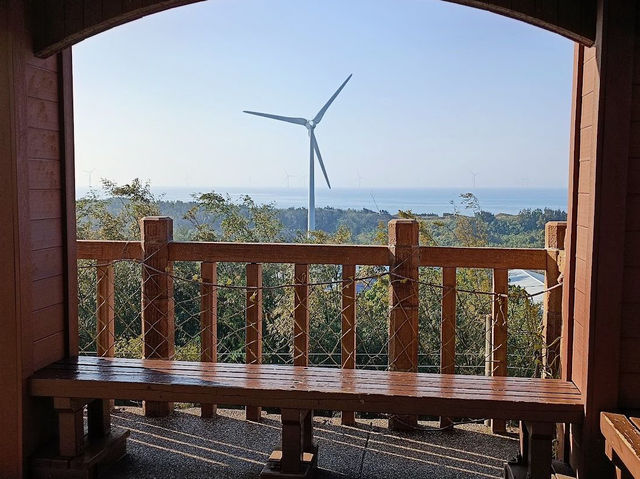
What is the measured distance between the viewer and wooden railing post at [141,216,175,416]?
11.0 feet

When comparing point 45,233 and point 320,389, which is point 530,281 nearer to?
point 320,389

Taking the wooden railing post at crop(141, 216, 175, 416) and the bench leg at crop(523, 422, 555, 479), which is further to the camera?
the wooden railing post at crop(141, 216, 175, 416)

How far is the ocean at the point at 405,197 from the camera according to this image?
728cm

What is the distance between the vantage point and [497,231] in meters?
6.86

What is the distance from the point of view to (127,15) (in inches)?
101

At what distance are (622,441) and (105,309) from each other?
2.49 metres

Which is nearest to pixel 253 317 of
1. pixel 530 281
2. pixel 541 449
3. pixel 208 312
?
pixel 208 312

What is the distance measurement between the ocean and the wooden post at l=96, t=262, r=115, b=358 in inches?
109

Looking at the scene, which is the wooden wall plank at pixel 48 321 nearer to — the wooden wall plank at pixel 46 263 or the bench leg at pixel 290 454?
the wooden wall plank at pixel 46 263

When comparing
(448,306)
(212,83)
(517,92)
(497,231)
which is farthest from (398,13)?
(448,306)

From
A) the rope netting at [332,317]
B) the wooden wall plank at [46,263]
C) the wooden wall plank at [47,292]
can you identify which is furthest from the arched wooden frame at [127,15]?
the rope netting at [332,317]

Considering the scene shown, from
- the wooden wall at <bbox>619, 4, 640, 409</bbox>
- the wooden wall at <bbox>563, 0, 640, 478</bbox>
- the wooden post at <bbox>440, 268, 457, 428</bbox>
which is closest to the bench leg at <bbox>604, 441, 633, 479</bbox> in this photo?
the wooden wall at <bbox>563, 0, 640, 478</bbox>

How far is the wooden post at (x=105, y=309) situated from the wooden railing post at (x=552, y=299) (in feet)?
7.08

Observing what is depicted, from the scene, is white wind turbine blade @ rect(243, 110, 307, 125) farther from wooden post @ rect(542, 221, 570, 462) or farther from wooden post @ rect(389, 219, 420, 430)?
wooden post @ rect(542, 221, 570, 462)
